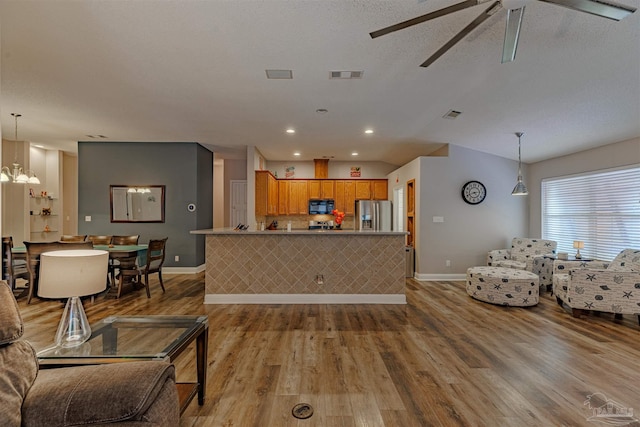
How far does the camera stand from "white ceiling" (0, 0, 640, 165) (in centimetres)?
235

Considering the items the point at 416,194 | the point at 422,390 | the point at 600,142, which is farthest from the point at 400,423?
the point at 600,142

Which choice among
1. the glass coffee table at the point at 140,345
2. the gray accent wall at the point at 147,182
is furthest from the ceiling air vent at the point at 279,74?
the gray accent wall at the point at 147,182

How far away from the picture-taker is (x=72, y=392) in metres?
1.17

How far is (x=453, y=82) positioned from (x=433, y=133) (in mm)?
2001

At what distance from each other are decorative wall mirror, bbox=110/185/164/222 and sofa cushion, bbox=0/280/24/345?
5.54 m

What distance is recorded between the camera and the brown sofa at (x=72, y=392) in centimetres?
111

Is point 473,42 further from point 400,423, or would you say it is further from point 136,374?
point 136,374

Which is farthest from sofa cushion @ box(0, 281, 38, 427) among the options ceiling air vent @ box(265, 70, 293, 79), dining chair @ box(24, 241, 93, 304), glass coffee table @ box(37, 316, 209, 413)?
dining chair @ box(24, 241, 93, 304)

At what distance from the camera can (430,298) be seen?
4602mm

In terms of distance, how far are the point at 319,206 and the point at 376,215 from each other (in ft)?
5.06

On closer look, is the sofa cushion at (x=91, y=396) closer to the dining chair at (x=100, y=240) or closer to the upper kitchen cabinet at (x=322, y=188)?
the dining chair at (x=100, y=240)

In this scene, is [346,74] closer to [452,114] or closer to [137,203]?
[452,114]

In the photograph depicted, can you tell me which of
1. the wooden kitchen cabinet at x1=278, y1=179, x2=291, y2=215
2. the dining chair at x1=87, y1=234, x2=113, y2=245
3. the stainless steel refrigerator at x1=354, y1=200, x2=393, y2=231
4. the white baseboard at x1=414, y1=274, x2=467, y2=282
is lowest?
the white baseboard at x1=414, y1=274, x2=467, y2=282

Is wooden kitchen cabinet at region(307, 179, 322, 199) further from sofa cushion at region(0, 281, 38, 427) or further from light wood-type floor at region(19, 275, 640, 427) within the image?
sofa cushion at region(0, 281, 38, 427)
